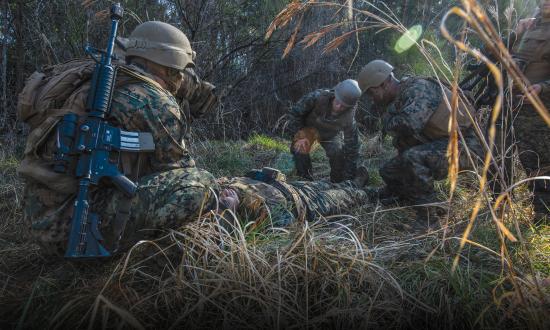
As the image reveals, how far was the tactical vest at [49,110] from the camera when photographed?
2133 millimetres

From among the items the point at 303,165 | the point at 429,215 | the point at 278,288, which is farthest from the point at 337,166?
the point at 278,288

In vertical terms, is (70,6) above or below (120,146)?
above

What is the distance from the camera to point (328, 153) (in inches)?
204

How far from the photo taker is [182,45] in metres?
2.61

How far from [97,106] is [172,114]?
39cm

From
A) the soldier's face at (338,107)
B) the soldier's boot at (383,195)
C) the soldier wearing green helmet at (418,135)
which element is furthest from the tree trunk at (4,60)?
the soldier's boot at (383,195)

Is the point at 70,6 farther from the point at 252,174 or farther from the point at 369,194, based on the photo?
the point at 369,194

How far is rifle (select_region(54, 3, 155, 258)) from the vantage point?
6.66 ft

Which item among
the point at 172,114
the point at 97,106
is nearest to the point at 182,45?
the point at 172,114

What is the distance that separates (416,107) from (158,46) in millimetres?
2353

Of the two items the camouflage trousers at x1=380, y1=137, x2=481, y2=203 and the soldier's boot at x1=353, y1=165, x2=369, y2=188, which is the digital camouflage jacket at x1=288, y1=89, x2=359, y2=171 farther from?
the camouflage trousers at x1=380, y1=137, x2=481, y2=203

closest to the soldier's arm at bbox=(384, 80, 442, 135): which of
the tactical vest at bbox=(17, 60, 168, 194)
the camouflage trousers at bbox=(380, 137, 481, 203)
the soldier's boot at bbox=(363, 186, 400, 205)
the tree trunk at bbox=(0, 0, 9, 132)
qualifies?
the camouflage trousers at bbox=(380, 137, 481, 203)

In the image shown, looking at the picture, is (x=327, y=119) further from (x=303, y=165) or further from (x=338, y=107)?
(x=303, y=165)

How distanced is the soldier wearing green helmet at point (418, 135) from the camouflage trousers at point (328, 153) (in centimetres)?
91
